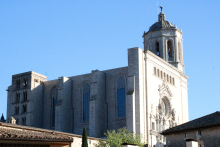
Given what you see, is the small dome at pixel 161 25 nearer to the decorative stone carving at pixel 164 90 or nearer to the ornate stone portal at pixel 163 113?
the decorative stone carving at pixel 164 90

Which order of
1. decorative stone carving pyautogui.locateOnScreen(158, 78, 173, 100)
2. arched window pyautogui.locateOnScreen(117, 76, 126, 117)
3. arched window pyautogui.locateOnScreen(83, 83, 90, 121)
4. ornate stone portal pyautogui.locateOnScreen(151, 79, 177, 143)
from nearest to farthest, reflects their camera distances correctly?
ornate stone portal pyautogui.locateOnScreen(151, 79, 177, 143)
arched window pyautogui.locateOnScreen(117, 76, 126, 117)
decorative stone carving pyautogui.locateOnScreen(158, 78, 173, 100)
arched window pyautogui.locateOnScreen(83, 83, 90, 121)

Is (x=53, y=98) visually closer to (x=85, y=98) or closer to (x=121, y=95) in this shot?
(x=85, y=98)

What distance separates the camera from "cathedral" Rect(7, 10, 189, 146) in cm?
4484

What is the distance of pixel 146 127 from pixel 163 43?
1555cm

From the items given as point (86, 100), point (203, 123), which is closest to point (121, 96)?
point (86, 100)

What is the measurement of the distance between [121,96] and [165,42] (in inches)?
498

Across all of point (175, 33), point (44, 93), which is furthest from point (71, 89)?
point (175, 33)

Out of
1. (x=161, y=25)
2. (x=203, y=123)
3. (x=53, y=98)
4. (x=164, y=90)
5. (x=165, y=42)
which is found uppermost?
(x=161, y=25)

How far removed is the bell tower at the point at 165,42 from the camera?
5484cm

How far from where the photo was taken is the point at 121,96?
156 feet

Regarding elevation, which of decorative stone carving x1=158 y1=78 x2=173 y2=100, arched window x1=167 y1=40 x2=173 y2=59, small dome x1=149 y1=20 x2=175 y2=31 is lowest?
decorative stone carving x1=158 y1=78 x2=173 y2=100

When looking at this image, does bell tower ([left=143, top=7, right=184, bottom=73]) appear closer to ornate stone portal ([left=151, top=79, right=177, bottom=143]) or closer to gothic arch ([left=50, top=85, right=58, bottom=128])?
ornate stone portal ([left=151, top=79, right=177, bottom=143])

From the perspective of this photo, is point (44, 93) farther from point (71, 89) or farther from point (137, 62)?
point (137, 62)

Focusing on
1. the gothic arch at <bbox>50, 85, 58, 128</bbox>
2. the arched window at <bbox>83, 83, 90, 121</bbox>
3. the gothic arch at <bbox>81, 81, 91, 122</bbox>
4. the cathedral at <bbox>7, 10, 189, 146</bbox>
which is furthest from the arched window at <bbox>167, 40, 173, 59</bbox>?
the gothic arch at <bbox>50, 85, 58, 128</bbox>
